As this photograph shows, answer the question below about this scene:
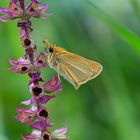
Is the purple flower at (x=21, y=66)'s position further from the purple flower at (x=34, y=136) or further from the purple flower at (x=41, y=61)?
the purple flower at (x=34, y=136)

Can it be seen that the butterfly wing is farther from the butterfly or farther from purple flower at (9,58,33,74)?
purple flower at (9,58,33,74)

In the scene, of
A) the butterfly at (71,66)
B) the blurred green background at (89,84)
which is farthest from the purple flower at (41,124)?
the blurred green background at (89,84)

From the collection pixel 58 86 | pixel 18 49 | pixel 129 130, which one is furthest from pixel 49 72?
pixel 58 86

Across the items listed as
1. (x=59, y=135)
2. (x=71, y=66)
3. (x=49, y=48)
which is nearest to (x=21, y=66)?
(x=59, y=135)

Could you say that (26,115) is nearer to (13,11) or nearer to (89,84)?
(13,11)

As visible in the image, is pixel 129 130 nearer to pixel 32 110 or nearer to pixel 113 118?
pixel 113 118

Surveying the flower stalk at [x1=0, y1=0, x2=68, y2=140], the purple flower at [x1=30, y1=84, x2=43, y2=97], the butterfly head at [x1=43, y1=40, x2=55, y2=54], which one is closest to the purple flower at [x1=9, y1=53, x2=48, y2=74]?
the flower stalk at [x1=0, y1=0, x2=68, y2=140]
